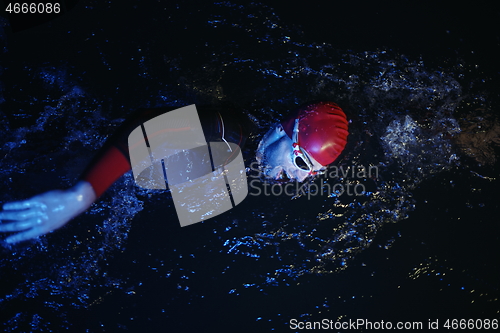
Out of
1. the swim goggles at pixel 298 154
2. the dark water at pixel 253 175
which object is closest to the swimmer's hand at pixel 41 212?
the dark water at pixel 253 175

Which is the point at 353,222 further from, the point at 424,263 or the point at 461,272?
the point at 461,272

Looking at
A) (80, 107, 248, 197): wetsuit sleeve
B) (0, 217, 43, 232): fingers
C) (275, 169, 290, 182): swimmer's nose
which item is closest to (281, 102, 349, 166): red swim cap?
(275, 169, 290, 182): swimmer's nose

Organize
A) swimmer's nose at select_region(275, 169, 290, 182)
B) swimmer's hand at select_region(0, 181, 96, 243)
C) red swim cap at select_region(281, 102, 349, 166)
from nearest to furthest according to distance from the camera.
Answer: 1. red swim cap at select_region(281, 102, 349, 166)
2. swimmer's hand at select_region(0, 181, 96, 243)
3. swimmer's nose at select_region(275, 169, 290, 182)

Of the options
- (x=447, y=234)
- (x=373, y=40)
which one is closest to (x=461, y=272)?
(x=447, y=234)

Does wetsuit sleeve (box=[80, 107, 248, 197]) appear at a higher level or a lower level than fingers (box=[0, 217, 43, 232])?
higher

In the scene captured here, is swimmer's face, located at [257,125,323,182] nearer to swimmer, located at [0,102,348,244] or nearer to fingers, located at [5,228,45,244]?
swimmer, located at [0,102,348,244]

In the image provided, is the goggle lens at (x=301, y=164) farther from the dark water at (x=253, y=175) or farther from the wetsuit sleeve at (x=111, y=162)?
the wetsuit sleeve at (x=111, y=162)

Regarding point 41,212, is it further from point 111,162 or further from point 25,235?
point 111,162
